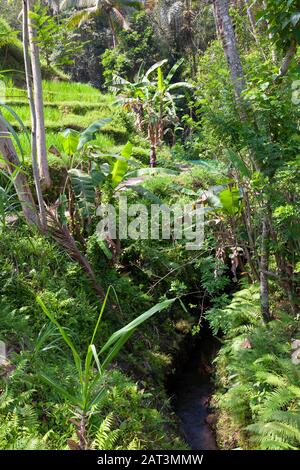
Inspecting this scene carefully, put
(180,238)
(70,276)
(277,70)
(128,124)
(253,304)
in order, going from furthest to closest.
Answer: (128,124), (180,238), (253,304), (70,276), (277,70)

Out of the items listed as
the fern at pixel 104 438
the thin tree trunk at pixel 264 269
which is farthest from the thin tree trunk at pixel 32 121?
the fern at pixel 104 438

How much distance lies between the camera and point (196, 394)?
446 centimetres

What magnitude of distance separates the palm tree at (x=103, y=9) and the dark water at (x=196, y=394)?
10.8 m

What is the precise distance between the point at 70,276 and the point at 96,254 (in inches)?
21.6

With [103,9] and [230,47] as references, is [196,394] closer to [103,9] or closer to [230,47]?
[230,47]

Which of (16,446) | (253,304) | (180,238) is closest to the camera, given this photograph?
(16,446)

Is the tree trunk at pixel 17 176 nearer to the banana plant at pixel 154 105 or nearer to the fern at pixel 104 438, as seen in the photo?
the fern at pixel 104 438

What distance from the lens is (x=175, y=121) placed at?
8.34m

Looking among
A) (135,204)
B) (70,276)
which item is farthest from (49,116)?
(70,276)

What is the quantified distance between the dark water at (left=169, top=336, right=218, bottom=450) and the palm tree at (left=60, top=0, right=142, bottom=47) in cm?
1079

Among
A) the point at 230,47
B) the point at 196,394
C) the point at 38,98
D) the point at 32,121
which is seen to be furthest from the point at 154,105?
the point at 196,394

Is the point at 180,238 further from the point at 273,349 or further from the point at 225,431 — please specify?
the point at 225,431

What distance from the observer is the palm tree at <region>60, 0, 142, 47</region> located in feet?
39.9

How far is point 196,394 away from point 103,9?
484 inches
